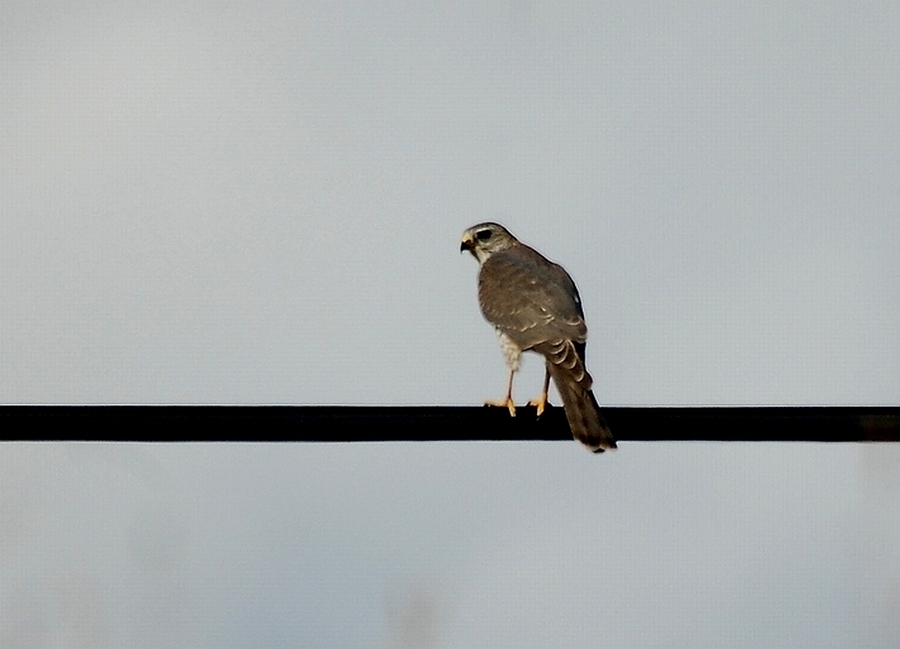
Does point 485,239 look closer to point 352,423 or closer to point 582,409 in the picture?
point 582,409

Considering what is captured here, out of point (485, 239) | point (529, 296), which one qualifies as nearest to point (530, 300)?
point (529, 296)

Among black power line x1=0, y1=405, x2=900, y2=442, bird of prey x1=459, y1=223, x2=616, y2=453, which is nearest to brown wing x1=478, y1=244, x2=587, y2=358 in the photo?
bird of prey x1=459, y1=223, x2=616, y2=453

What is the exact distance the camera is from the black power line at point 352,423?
6152 millimetres

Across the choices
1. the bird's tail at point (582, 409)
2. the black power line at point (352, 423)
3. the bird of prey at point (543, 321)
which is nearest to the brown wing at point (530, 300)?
the bird of prey at point (543, 321)

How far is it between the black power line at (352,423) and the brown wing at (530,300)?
3.16 metres

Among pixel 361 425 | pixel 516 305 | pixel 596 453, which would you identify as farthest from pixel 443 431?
pixel 516 305

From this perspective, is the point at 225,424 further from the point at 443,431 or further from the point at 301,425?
the point at 443,431

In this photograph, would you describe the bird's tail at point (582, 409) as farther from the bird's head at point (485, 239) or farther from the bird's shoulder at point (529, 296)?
the bird's head at point (485, 239)

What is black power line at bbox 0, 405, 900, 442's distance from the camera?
6152 millimetres

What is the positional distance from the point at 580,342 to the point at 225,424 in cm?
379

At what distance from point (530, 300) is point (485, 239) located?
2.38m

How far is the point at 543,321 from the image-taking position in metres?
10.0

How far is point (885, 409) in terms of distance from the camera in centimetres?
624

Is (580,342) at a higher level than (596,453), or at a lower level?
higher
